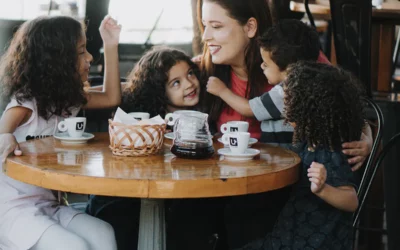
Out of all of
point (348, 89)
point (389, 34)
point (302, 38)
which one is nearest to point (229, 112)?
point (302, 38)

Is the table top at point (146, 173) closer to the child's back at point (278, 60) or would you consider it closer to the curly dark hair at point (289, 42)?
the child's back at point (278, 60)

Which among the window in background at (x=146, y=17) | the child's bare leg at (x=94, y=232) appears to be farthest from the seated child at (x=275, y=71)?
the window in background at (x=146, y=17)

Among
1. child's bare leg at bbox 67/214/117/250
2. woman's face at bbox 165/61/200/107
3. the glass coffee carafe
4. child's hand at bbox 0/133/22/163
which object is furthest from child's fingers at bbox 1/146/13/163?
woman's face at bbox 165/61/200/107

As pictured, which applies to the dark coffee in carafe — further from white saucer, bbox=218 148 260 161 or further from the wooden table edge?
the wooden table edge

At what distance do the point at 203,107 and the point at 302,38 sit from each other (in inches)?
21.1

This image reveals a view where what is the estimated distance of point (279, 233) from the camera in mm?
2209

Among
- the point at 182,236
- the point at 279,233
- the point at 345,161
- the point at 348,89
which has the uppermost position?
the point at 348,89

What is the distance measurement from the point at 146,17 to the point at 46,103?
4274mm

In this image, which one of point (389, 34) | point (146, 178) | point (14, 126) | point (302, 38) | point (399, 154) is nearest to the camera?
point (146, 178)

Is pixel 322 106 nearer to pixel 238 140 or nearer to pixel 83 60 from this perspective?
pixel 238 140

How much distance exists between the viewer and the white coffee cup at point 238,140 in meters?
2.05

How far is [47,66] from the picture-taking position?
8.58 ft

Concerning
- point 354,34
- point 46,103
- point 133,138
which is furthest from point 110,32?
point 354,34

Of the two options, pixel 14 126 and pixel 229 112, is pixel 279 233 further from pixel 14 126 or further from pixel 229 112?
pixel 14 126
